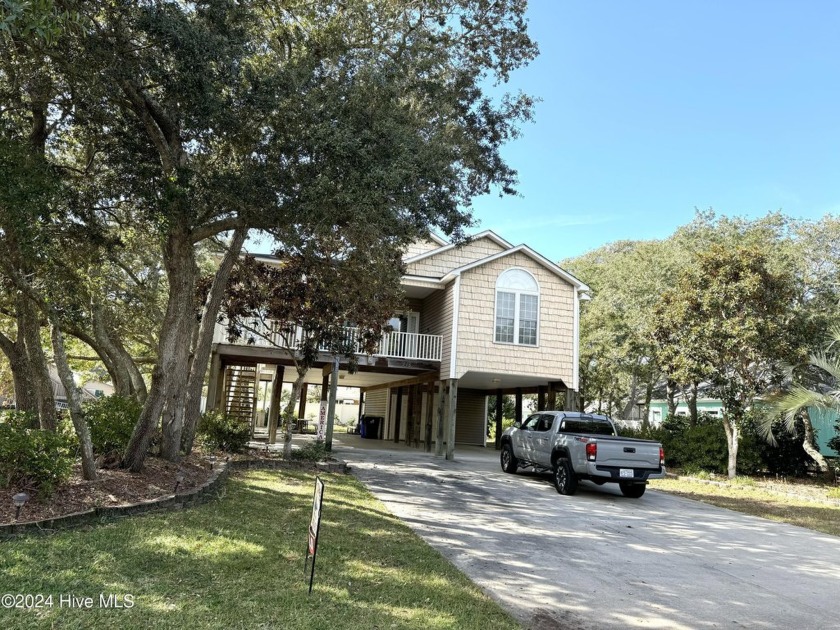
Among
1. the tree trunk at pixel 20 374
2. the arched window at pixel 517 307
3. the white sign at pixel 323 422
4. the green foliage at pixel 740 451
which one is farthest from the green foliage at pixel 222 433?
the green foliage at pixel 740 451

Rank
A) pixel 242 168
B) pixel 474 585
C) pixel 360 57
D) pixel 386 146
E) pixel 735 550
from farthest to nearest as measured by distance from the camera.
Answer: pixel 360 57, pixel 242 168, pixel 386 146, pixel 735 550, pixel 474 585

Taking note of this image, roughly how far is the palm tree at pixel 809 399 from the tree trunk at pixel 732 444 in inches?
26.4

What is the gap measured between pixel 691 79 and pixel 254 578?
1549 centimetres

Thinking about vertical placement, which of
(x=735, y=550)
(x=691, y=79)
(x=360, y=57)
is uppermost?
(x=691, y=79)

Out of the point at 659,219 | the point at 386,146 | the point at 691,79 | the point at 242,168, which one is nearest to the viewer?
the point at 386,146

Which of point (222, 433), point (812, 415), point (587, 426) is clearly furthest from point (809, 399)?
point (222, 433)

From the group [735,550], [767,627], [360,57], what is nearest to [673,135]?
[360,57]

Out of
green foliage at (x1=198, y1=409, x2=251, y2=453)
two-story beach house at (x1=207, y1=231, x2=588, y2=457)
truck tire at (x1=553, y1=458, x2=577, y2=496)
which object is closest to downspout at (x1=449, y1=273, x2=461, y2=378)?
two-story beach house at (x1=207, y1=231, x2=588, y2=457)

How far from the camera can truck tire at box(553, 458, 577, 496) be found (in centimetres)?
1109

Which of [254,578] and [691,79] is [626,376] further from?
[254,578]

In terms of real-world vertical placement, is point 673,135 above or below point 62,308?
above

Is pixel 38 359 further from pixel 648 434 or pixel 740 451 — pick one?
pixel 740 451

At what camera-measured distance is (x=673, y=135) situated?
59.3 ft

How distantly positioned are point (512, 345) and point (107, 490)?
13.1 meters
